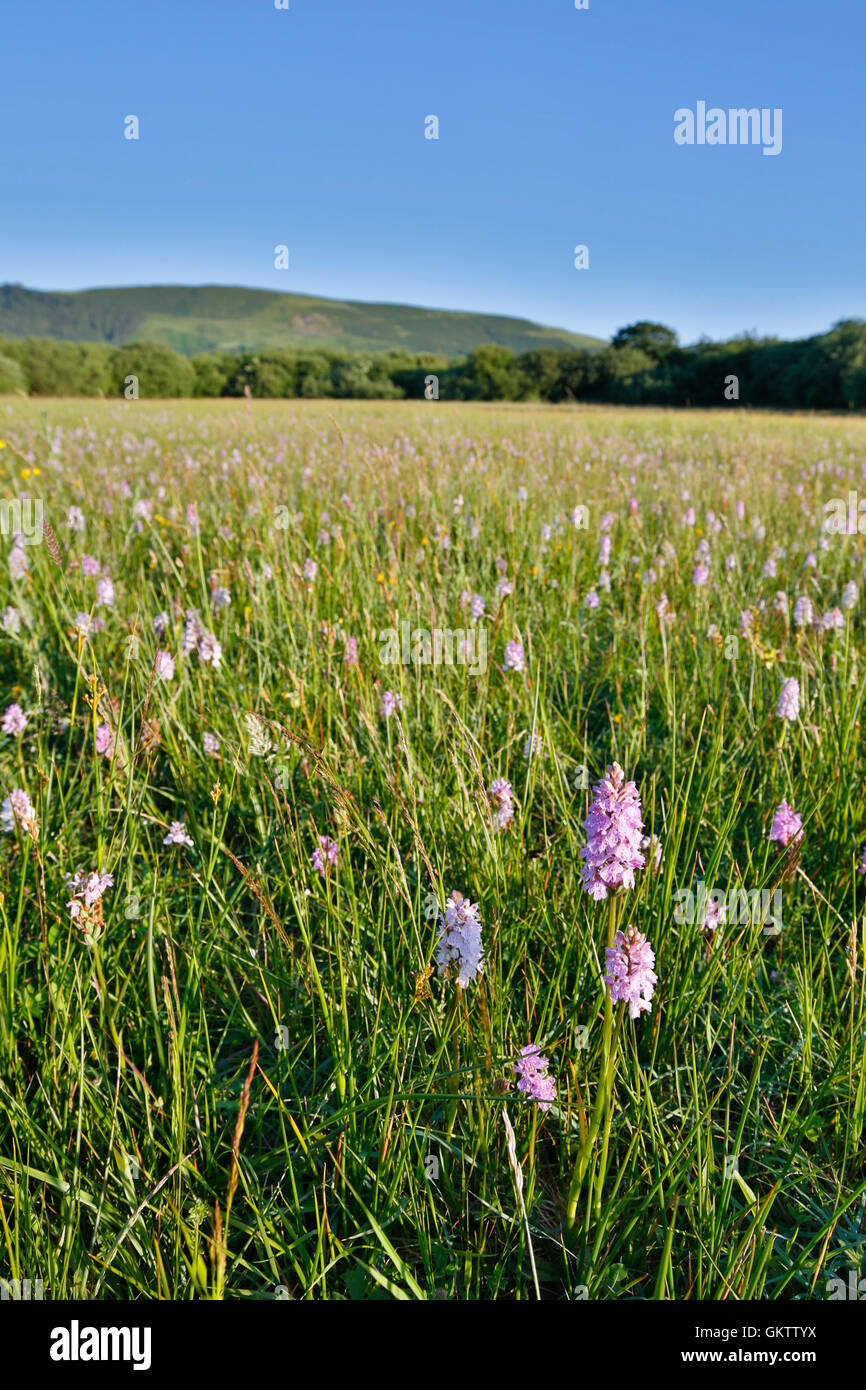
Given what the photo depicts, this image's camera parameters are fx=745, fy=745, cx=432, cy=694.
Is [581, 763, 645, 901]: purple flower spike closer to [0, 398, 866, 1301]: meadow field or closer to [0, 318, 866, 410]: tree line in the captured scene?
[0, 398, 866, 1301]: meadow field

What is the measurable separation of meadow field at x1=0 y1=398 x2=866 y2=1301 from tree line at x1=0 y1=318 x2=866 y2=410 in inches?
1589

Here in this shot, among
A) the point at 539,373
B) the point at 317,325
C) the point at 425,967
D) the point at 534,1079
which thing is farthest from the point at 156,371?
the point at 317,325

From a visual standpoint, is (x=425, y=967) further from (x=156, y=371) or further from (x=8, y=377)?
(x=156, y=371)

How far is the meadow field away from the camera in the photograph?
1216mm

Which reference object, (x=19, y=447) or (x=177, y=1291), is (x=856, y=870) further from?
(x=19, y=447)

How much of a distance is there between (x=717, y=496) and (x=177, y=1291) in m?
6.61

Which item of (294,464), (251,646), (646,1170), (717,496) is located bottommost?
(646,1170)

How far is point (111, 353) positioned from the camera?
209ft

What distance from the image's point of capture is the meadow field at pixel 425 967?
1216 millimetres

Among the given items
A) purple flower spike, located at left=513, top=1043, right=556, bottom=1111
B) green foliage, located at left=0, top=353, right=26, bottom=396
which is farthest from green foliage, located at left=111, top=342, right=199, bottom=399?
purple flower spike, located at left=513, top=1043, right=556, bottom=1111

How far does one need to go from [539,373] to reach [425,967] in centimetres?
5245

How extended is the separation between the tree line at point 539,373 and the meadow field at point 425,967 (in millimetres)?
40350

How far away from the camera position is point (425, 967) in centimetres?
146
